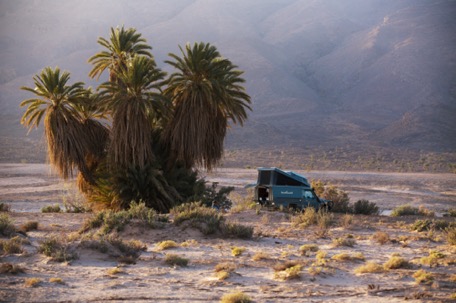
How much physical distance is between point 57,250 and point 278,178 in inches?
511

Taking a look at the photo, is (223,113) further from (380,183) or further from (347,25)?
(347,25)

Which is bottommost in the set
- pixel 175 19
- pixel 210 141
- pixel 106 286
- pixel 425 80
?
pixel 106 286

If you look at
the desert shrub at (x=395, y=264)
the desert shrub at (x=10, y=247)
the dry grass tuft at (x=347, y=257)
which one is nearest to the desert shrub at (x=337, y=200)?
the dry grass tuft at (x=347, y=257)

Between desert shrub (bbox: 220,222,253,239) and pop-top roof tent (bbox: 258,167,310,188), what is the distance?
723 centimetres

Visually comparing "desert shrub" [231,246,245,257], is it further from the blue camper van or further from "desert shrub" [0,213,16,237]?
the blue camper van

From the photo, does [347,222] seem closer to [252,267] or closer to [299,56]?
[252,267]

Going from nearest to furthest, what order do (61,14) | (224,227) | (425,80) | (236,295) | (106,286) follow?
(236,295) → (106,286) → (224,227) → (425,80) → (61,14)

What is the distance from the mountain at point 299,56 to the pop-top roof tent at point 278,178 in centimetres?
5329

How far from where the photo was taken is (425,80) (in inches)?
4567

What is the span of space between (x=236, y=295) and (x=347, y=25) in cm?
16000

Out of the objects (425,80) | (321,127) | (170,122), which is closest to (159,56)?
(321,127)

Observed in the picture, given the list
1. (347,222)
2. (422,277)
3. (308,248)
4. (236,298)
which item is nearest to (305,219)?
(347,222)

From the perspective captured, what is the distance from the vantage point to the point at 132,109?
25391mm

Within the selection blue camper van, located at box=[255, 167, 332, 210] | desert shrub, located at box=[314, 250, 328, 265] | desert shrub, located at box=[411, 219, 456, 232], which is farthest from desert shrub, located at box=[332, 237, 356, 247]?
blue camper van, located at box=[255, 167, 332, 210]
